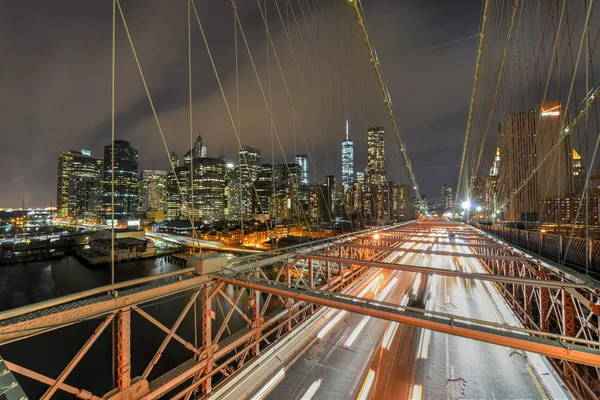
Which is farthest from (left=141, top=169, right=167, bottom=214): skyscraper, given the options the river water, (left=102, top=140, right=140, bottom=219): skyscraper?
the river water

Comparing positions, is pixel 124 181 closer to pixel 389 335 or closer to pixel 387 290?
pixel 387 290

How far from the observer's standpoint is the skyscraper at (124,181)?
129m

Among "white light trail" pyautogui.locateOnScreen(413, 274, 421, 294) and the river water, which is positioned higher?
"white light trail" pyautogui.locateOnScreen(413, 274, 421, 294)

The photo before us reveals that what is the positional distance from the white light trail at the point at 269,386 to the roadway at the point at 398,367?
8 centimetres

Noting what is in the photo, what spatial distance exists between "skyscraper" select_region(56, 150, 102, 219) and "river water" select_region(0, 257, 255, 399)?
10757cm

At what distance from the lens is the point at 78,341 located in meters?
23.5

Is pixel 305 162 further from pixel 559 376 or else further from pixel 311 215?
pixel 559 376

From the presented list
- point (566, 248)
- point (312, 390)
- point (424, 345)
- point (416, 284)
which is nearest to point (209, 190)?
point (416, 284)

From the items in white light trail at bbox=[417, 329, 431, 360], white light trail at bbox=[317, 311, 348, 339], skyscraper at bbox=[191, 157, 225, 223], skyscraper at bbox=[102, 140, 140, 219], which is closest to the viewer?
white light trail at bbox=[417, 329, 431, 360]

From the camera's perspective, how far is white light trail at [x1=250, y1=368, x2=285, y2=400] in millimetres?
4399

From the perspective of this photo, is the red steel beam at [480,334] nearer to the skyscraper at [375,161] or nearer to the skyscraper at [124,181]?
the skyscraper at [375,161]

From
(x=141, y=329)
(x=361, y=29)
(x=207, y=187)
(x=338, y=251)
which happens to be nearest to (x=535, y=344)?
(x=338, y=251)

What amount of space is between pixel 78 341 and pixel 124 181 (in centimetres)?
13916

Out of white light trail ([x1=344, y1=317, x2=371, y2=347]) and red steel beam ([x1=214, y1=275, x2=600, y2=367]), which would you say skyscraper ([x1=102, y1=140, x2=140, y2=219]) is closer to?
white light trail ([x1=344, y1=317, x2=371, y2=347])
